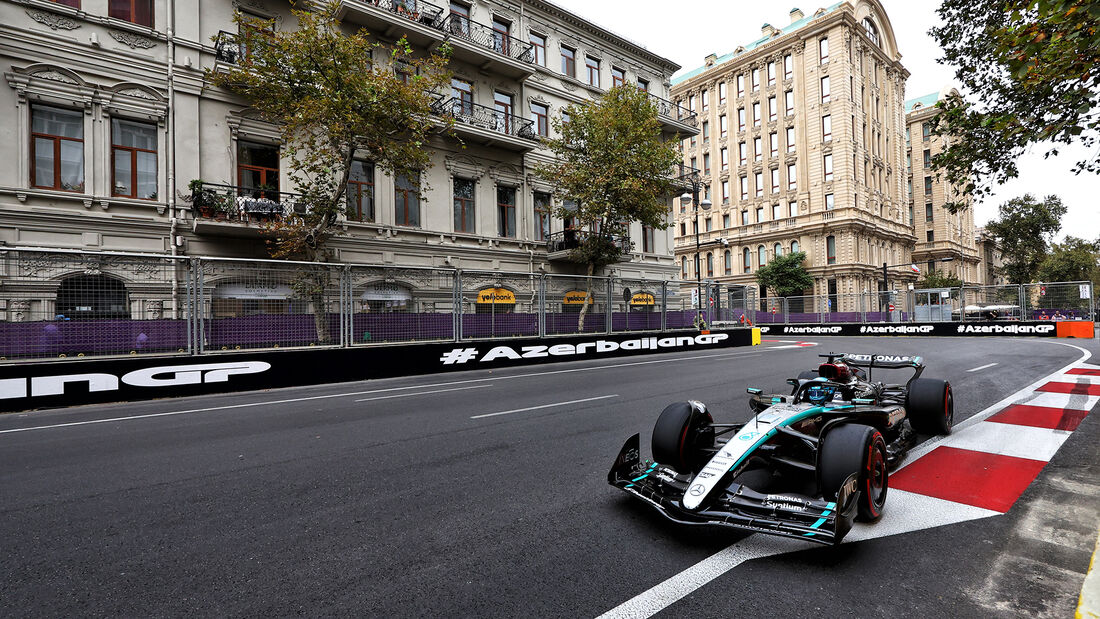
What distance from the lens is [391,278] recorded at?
11.9m

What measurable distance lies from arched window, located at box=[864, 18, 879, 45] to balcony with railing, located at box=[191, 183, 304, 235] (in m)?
54.1

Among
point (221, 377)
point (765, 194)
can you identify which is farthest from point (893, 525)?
point (765, 194)

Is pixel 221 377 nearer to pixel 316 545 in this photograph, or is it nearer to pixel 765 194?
pixel 316 545

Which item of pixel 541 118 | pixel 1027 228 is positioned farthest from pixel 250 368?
pixel 1027 228

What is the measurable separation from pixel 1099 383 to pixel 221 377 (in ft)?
51.4

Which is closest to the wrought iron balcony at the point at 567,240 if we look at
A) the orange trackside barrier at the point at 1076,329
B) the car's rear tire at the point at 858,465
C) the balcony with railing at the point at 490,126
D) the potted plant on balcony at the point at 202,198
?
the balcony with railing at the point at 490,126

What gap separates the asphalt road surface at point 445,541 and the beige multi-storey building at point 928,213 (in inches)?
2670

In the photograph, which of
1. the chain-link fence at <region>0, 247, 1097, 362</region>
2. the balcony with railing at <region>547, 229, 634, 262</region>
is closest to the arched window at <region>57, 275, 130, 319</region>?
the chain-link fence at <region>0, 247, 1097, 362</region>

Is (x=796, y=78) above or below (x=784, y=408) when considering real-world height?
above

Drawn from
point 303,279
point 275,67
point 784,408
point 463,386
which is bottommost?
point 463,386

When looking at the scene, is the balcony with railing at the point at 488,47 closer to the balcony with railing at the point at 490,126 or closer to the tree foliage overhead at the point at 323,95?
the balcony with railing at the point at 490,126

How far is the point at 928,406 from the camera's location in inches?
194

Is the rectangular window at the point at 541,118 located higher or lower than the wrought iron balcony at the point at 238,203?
higher

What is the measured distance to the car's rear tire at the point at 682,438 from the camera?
3.62 metres
